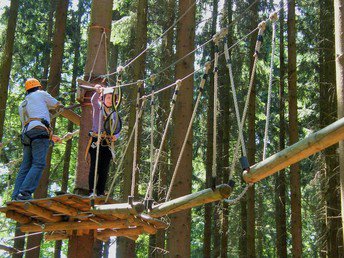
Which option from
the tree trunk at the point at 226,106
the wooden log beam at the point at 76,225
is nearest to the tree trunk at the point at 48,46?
the tree trunk at the point at 226,106

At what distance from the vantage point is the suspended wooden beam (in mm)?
3537

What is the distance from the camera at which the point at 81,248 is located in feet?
21.8

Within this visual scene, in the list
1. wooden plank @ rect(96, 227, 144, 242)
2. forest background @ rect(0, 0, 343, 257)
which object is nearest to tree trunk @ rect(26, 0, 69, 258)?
forest background @ rect(0, 0, 343, 257)

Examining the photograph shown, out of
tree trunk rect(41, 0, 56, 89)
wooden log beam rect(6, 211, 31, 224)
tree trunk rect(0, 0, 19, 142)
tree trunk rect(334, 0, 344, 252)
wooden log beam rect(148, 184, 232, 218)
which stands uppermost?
tree trunk rect(41, 0, 56, 89)

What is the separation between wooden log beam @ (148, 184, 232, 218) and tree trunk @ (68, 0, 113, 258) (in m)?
1.57

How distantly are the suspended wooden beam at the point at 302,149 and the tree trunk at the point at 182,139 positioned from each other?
4.54m

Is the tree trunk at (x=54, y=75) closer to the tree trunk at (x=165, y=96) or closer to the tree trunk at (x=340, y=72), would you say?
the tree trunk at (x=165, y=96)

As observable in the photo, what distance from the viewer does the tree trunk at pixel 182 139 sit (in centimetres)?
848

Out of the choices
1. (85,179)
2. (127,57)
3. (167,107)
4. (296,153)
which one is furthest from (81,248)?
(127,57)

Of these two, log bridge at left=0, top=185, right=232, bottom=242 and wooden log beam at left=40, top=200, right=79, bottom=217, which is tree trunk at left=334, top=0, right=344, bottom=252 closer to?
log bridge at left=0, top=185, right=232, bottom=242

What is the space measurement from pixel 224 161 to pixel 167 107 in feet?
8.17

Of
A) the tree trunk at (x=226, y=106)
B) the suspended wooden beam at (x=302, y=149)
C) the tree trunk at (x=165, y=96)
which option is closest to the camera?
the suspended wooden beam at (x=302, y=149)

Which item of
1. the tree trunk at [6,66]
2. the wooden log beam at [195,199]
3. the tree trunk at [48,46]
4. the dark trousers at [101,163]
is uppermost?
the tree trunk at [48,46]

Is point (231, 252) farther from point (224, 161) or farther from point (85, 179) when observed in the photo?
point (85, 179)
